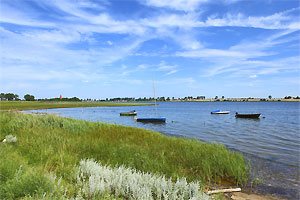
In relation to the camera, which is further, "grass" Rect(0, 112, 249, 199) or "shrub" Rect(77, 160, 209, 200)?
"grass" Rect(0, 112, 249, 199)

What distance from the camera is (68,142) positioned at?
13039mm

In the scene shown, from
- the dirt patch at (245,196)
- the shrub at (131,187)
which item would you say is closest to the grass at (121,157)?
the shrub at (131,187)

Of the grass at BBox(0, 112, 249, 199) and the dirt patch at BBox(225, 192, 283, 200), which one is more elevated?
the grass at BBox(0, 112, 249, 199)

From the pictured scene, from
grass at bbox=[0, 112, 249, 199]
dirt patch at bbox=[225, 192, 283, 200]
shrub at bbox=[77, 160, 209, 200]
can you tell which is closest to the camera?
shrub at bbox=[77, 160, 209, 200]

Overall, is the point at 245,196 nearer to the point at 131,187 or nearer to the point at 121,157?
the point at 121,157

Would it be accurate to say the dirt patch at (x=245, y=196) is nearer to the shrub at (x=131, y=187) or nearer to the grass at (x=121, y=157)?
the grass at (x=121, y=157)

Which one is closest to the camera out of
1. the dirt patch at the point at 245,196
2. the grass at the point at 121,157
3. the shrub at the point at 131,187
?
the shrub at the point at 131,187

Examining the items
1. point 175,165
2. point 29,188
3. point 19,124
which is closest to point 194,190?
point 29,188

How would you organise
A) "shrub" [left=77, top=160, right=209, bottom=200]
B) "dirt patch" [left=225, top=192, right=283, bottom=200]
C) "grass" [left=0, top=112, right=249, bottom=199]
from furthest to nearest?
"dirt patch" [left=225, top=192, right=283, bottom=200], "grass" [left=0, top=112, right=249, bottom=199], "shrub" [left=77, top=160, right=209, bottom=200]

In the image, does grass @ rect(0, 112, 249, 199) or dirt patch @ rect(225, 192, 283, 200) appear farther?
dirt patch @ rect(225, 192, 283, 200)

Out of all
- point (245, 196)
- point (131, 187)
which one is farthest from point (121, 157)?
point (131, 187)

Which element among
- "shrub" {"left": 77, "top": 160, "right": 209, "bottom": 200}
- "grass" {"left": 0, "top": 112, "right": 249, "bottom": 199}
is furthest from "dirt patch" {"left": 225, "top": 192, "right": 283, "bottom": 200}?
"shrub" {"left": 77, "top": 160, "right": 209, "bottom": 200}

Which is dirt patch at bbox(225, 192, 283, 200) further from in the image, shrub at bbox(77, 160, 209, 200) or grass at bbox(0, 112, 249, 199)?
shrub at bbox(77, 160, 209, 200)

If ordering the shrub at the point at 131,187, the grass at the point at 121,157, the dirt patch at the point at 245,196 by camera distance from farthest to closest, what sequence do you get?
1. the dirt patch at the point at 245,196
2. the grass at the point at 121,157
3. the shrub at the point at 131,187
